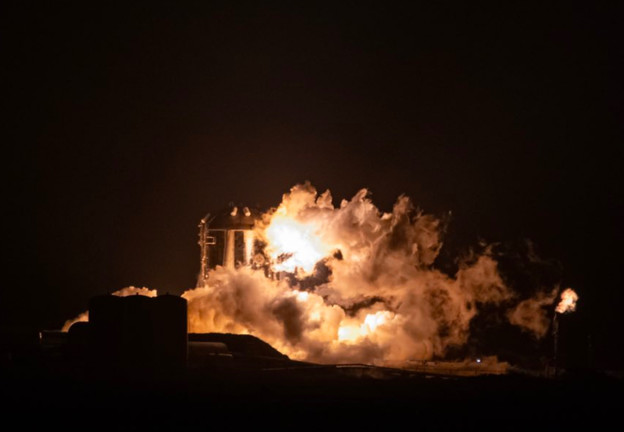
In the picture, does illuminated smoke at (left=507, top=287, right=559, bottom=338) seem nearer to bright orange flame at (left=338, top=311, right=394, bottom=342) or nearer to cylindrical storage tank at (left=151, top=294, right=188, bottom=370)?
bright orange flame at (left=338, top=311, right=394, bottom=342)

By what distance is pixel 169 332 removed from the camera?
51.7 meters

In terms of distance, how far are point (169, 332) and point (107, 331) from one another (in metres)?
2.77

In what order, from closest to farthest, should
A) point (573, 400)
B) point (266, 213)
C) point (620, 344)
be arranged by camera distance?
1. point (573, 400)
2. point (266, 213)
3. point (620, 344)

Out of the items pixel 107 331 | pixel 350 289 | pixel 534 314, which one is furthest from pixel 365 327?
pixel 107 331

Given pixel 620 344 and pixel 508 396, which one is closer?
pixel 508 396

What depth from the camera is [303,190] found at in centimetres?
6731

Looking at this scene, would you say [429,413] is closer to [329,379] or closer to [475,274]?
[329,379]

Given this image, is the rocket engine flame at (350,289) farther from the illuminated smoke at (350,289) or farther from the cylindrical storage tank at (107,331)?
the cylindrical storage tank at (107,331)

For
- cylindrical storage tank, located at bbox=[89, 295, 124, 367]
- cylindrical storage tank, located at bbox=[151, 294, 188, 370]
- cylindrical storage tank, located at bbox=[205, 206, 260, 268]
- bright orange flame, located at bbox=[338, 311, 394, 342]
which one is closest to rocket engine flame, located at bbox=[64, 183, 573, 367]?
bright orange flame, located at bbox=[338, 311, 394, 342]

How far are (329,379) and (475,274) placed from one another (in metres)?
21.3

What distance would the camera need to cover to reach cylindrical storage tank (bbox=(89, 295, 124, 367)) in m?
51.3

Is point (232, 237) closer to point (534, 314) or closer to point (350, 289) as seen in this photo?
point (350, 289)

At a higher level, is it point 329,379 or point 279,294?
point 279,294

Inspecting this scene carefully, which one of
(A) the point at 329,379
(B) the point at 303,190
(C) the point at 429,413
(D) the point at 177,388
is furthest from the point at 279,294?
(C) the point at 429,413
